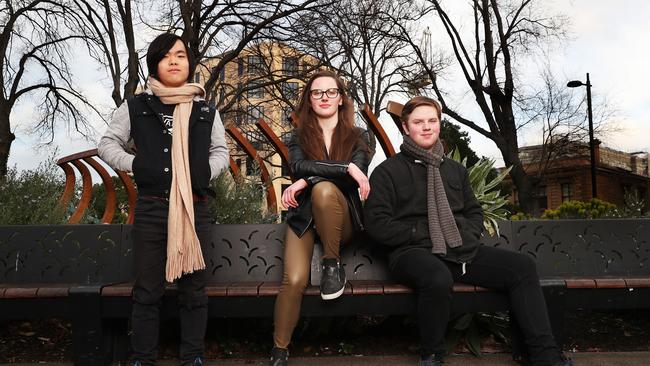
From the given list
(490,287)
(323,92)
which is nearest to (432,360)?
(490,287)

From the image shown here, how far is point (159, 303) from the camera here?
2.93 m

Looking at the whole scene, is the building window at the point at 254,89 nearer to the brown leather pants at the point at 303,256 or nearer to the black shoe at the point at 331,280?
the brown leather pants at the point at 303,256

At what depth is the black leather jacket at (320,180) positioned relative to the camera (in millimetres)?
3129

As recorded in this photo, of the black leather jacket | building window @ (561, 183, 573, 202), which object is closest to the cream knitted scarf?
the black leather jacket

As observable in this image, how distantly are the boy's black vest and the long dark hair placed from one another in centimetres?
63

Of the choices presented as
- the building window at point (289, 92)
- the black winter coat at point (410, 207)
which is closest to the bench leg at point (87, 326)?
the black winter coat at point (410, 207)

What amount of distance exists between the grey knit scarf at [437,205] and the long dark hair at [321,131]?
1.27 feet

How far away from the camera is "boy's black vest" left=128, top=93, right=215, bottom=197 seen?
9.47 ft

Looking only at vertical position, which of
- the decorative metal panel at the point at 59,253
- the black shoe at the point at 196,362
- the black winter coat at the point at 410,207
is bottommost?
the black shoe at the point at 196,362

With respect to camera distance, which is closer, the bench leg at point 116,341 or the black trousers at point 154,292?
the black trousers at point 154,292

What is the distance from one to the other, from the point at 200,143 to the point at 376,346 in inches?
76.7

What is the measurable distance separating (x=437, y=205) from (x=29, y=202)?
12.3 ft

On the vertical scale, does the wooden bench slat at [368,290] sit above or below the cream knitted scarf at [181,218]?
below

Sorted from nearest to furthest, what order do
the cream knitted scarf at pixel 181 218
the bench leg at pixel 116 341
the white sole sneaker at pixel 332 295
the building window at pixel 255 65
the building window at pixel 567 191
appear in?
the cream knitted scarf at pixel 181 218, the white sole sneaker at pixel 332 295, the bench leg at pixel 116 341, the building window at pixel 255 65, the building window at pixel 567 191
